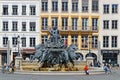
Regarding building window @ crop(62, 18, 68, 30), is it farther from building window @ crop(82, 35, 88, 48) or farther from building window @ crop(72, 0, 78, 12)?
building window @ crop(82, 35, 88, 48)

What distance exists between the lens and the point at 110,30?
8356 centimetres

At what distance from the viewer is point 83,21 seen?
83062 millimetres

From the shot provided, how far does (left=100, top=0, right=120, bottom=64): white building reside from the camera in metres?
82.5

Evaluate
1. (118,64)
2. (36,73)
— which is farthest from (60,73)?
(118,64)

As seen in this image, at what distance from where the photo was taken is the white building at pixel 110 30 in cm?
8246

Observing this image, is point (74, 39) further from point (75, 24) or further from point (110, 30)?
point (110, 30)

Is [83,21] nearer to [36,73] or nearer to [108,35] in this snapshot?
[108,35]

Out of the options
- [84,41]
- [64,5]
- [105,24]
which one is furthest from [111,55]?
[64,5]

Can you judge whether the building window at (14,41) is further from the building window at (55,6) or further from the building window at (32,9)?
the building window at (55,6)

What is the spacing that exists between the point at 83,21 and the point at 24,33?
→ 10.4m

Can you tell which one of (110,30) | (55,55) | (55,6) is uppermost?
(55,6)

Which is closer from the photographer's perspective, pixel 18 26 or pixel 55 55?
pixel 55 55

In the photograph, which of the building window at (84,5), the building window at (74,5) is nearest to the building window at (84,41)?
the building window at (84,5)

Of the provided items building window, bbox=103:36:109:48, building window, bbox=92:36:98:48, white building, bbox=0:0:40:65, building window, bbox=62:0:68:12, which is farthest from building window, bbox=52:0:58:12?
building window, bbox=103:36:109:48
